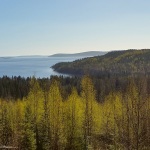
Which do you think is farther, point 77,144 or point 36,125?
point 36,125

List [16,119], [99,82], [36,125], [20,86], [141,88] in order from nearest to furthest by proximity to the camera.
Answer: [141,88] < [36,125] < [16,119] < [20,86] < [99,82]

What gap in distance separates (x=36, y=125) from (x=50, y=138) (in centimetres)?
361

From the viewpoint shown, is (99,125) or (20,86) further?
(20,86)

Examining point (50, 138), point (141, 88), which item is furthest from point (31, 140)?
point (141, 88)

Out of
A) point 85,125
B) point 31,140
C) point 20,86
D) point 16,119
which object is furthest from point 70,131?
point 20,86

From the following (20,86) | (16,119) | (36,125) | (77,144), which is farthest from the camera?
(20,86)

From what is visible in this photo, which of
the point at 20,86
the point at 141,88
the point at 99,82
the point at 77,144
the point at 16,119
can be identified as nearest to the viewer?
the point at 141,88

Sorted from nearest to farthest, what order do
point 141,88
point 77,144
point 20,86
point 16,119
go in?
1. point 141,88
2. point 77,144
3. point 16,119
4. point 20,86

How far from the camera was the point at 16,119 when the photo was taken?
42.4 m

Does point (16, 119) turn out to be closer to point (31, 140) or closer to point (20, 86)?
point (31, 140)

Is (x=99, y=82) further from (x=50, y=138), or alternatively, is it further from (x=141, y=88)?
(x=141, y=88)

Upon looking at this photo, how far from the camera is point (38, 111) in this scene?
3781cm

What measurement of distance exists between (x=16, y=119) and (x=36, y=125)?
6384 mm

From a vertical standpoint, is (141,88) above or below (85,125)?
above
